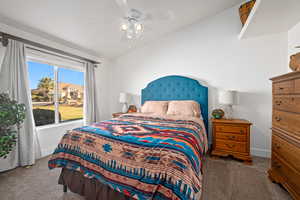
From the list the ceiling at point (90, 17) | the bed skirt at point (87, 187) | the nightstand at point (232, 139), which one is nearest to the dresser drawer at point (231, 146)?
the nightstand at point (232, 139)

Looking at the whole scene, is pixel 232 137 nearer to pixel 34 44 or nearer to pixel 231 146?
pixel 231 146

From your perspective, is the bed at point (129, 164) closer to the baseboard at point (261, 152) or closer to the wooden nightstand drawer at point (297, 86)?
the wooden nightstand drawer at point (297, 86)

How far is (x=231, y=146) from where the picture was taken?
2.38 m

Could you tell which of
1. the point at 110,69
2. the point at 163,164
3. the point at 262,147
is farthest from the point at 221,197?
the point at 110,69

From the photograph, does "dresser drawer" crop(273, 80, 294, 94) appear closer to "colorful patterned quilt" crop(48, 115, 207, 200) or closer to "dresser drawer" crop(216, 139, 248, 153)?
"dresser drawer" crop(216, 139, 248, 153)

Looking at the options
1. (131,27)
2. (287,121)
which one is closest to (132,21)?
(131,27)

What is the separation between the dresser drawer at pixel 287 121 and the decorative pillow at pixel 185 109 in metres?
1.16

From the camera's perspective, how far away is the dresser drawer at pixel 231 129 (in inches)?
91.1

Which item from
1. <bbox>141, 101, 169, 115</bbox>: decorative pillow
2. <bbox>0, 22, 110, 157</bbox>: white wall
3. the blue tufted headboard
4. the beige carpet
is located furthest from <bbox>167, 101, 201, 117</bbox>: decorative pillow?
<bbox>0, 22, 110, 157</bbox>: white wall

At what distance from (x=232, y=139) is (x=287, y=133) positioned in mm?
951

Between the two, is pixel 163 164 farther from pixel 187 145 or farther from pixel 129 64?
pixel 129 64

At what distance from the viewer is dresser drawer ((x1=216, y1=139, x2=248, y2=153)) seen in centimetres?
232

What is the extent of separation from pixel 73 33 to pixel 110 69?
1.66 metres

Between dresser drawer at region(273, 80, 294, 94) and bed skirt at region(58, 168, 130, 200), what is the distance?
6.65ft
